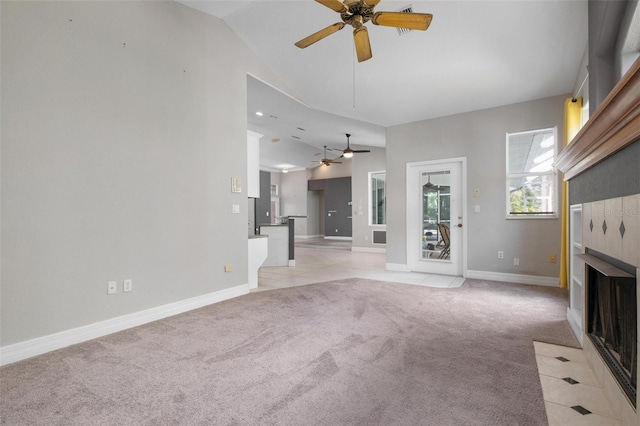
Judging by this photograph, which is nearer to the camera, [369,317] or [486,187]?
[369,317]

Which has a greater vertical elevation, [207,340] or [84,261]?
[84,261]

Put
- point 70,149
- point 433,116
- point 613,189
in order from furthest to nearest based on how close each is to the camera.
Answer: point 433,116
point 70,149
point 613,189

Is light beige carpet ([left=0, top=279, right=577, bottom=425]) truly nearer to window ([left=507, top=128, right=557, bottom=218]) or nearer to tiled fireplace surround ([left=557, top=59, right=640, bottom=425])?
tiled fireplace surround ([left=557, top=59, right=640, bottom=425])

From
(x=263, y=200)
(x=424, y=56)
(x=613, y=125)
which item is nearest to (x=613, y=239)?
(x=613, y=125)

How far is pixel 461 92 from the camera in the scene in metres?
4.68

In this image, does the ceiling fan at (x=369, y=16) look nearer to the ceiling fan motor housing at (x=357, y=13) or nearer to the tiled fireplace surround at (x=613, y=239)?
the ceiling fan motor housing at (x=357, y=13)

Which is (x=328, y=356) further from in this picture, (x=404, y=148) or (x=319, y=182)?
(x=319, y=182)

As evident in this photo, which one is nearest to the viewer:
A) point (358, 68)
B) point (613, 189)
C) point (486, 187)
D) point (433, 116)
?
point (613, 189)

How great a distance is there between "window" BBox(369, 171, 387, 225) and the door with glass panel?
363cm

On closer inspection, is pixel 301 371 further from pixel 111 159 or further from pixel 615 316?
pixel 111 159

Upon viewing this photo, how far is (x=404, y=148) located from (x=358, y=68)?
205 centimetres

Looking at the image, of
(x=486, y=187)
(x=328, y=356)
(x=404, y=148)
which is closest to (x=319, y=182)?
(x=404, y=148)

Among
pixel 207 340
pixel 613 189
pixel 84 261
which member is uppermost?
pixel 613 189

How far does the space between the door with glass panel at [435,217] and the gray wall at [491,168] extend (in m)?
0.17
